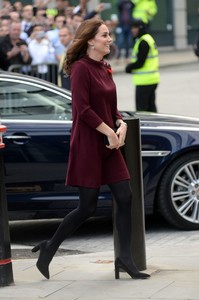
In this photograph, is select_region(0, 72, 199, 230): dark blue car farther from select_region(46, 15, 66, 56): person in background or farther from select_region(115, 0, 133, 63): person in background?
select_region(115, 0, 133, 63): person in background

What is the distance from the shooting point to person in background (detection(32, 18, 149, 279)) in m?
6.73

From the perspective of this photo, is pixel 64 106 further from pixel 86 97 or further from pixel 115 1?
pixel 115 1

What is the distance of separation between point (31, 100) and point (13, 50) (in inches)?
302

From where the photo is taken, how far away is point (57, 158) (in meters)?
8.98

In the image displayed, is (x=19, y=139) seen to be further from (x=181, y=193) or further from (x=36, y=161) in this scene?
(x=181, y=193)

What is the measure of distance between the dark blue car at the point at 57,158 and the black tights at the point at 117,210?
2079 mm

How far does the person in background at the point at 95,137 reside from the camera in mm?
6730

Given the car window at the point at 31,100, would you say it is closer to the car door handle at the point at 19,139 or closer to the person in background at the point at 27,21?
the car door handle at the point at 19,139

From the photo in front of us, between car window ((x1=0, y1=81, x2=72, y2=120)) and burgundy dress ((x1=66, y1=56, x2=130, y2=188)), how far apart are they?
2.58 m

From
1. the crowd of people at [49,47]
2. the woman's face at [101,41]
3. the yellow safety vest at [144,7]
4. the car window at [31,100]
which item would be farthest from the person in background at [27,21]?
the woman's face at [101,41]

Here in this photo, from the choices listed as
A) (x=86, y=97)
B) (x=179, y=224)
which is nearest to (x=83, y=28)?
(x=86, y=97)

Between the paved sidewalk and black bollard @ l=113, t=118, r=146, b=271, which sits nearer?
the paved sidewalk

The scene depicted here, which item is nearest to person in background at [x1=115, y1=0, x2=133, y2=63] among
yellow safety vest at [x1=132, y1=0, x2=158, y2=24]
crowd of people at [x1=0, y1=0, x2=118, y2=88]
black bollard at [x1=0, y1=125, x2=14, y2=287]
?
yellow safety vest at [x1=132, y1=0, x2=158, y2=24]

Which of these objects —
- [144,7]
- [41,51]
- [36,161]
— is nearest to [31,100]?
[36,161]
